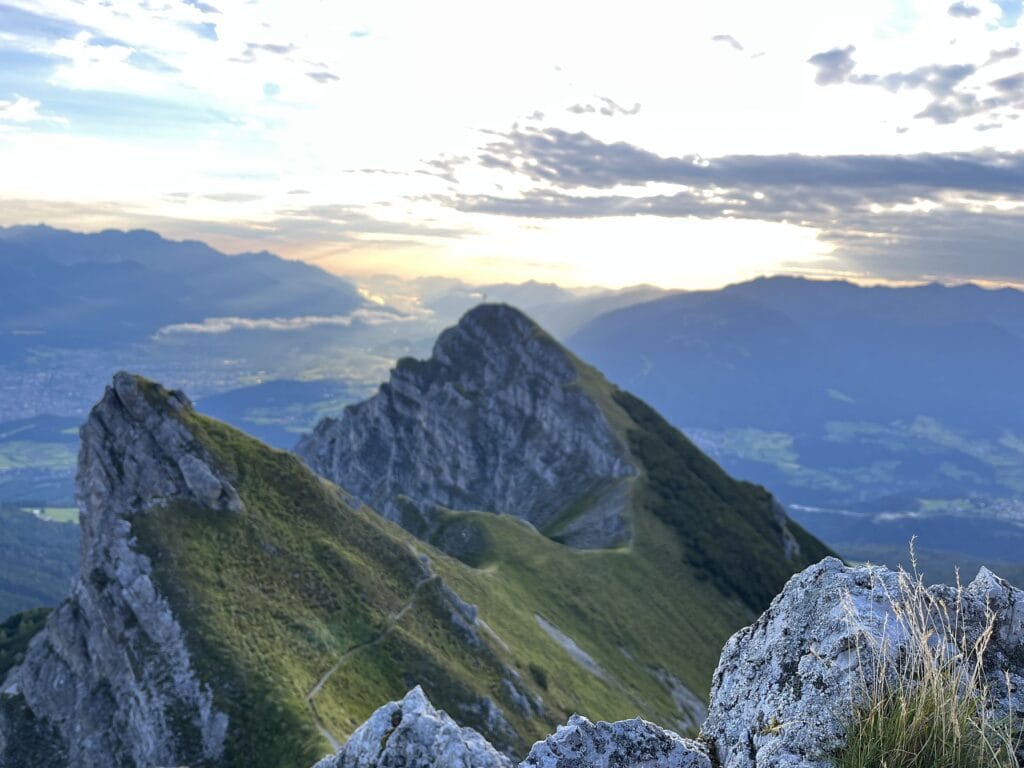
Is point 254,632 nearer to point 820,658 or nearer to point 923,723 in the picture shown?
point 820,658

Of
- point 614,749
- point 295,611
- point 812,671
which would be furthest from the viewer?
point 295,611

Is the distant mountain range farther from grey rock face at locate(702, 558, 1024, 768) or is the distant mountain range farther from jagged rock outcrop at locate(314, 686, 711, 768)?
grey rock face at locate(702, 558, 1024, 768)

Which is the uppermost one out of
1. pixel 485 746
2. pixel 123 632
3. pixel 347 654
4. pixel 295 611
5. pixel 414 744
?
pixel 414 744

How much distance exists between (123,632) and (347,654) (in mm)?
24388

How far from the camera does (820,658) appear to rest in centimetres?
1308

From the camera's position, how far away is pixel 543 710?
89.2 metres

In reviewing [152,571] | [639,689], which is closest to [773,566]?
[639,689]

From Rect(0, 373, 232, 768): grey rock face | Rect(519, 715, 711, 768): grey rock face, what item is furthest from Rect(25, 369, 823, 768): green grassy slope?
Rect(519, 715, 711, 768): grey rock face

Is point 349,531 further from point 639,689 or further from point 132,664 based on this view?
point 639,689

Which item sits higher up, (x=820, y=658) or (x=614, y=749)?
(x=820, y=658)

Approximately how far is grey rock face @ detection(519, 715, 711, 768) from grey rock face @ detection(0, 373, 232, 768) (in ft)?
213

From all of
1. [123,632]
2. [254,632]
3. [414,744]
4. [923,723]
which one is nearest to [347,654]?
[254,632]

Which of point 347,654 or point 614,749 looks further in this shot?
point 347,654

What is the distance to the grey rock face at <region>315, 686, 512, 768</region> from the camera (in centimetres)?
2184
